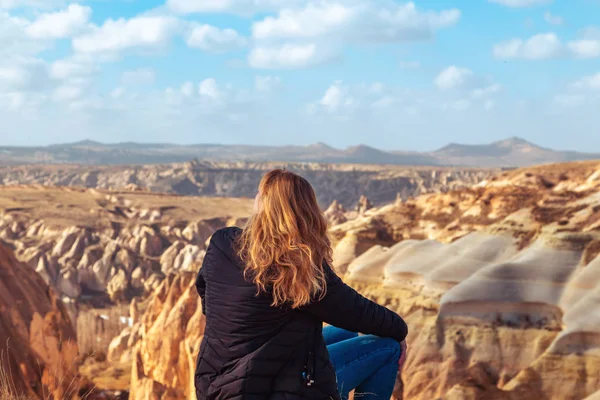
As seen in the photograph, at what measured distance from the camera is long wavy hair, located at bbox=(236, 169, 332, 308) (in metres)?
3.01

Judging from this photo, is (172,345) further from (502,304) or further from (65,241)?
(65,241)

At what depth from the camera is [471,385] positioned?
40.8 feet

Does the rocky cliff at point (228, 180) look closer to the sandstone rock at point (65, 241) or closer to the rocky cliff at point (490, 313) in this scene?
the sandstone rock at point (65, 241)

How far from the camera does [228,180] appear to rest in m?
119

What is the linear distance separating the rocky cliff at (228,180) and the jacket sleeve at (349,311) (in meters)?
101

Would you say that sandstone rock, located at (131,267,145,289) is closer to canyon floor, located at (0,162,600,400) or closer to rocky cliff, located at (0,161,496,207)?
canyon floor, located at (0,162,600,400)

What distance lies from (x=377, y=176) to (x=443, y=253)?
10142 cm

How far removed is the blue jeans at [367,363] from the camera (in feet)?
11.7

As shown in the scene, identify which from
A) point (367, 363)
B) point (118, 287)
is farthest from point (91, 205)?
point (367, 363)

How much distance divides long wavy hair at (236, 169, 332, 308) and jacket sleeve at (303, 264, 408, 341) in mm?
59

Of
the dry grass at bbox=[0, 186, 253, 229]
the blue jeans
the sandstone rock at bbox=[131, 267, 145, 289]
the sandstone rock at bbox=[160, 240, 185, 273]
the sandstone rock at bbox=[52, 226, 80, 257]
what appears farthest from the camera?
the dry grass at bbox=[0, 186, 253, 229]

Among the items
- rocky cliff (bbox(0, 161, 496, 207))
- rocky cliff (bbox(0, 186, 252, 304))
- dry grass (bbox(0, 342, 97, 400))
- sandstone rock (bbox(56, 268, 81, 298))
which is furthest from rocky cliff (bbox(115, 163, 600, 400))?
rocky cliff (bbox(0, 161, 496, 207))

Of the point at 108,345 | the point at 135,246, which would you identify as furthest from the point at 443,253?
the point at 135,246

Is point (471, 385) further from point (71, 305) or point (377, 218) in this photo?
point (71, 305)
